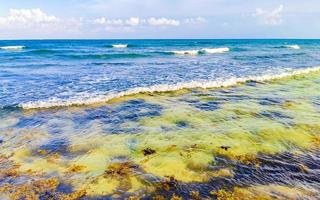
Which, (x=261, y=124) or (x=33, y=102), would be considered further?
(x=33, y=102)

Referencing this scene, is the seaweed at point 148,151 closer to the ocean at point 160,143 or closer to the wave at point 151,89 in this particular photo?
the ocean at point 160,143

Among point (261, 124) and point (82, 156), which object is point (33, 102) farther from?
point (261, 124)

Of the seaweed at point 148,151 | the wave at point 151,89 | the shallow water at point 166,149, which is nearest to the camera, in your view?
the shallow water at point 166,149

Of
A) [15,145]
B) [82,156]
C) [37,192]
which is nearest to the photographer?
[37,192]

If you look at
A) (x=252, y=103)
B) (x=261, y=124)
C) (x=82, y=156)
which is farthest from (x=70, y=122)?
(x=252, y=103)

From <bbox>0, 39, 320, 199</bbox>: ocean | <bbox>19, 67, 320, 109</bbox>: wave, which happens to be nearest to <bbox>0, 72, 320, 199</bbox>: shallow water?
<bbox>0, 39, 320, 199</bbox>: ocean

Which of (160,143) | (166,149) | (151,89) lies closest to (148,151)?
(166,149)

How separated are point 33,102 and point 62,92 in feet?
7.77

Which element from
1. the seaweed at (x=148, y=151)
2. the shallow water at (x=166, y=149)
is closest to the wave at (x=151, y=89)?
the shallow water at (x=166, y=149)

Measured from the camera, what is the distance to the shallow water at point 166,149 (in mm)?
5480

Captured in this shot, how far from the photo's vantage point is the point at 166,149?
740 cm

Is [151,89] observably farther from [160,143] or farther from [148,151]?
[148,151]

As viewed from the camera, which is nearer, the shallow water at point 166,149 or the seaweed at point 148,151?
the shallow water at point 166,149

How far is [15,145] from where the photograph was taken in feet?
25.7
